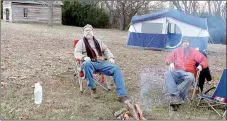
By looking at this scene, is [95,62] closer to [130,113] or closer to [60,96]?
[60,96]

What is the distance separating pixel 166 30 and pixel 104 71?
7.07 meters

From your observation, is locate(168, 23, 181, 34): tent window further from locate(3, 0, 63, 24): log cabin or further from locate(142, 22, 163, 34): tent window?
locate(3, 0, 63, 24): log cabin

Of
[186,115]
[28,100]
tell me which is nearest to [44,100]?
[28,100]

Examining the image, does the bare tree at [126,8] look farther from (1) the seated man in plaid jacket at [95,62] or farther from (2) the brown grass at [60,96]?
(1) the seated man in plaid jacket at [95,62]

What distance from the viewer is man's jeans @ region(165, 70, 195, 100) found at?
14.1 feet

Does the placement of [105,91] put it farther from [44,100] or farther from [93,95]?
[44,100]

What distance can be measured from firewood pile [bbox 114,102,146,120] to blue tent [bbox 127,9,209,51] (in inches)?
286

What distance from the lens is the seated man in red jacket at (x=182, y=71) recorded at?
14.1 feet

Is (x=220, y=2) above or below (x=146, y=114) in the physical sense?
above

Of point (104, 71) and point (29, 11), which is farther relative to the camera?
point (29, 11)

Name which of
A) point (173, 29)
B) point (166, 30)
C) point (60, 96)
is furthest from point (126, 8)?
point (60, 96)

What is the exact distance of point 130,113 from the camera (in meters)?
3.81

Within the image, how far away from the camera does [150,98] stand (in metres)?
4.78

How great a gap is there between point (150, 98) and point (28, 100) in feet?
5.51
